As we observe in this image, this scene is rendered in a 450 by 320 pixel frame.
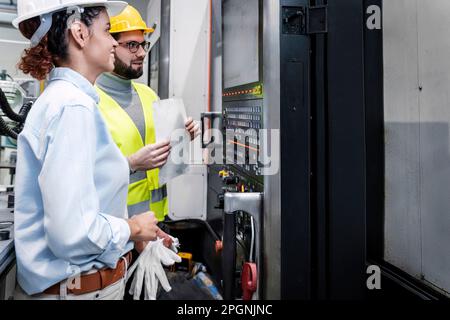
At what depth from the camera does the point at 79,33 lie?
1121mm

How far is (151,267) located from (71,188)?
61 centimetres

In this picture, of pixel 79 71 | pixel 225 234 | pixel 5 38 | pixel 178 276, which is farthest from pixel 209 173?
pixel 5 38

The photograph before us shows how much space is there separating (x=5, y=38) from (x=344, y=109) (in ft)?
14.3

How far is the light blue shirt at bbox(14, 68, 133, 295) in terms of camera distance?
93 cm

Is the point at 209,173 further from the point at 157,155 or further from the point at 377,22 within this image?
the point at 377,22

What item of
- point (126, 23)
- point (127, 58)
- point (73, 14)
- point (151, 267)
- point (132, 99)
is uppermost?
point (126, 23)

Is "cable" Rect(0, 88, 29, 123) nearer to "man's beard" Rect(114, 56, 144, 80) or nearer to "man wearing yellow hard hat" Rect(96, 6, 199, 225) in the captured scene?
"man wearing yellow hard hat" Rect(96, 6, 199, 225)

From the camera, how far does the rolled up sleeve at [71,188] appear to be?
0.93 metres

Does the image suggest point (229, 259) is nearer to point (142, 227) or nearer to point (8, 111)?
point (142, 227)

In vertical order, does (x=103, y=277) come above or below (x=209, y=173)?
below

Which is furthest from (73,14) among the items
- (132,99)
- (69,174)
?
(132,99)

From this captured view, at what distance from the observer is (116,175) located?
1.11 meters

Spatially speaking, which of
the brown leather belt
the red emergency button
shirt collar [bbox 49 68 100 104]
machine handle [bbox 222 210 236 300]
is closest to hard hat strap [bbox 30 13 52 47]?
shirt collar [bbox 49 68 100 104]

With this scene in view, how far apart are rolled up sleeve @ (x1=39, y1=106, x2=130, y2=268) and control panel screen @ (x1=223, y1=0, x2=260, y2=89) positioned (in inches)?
24.7
